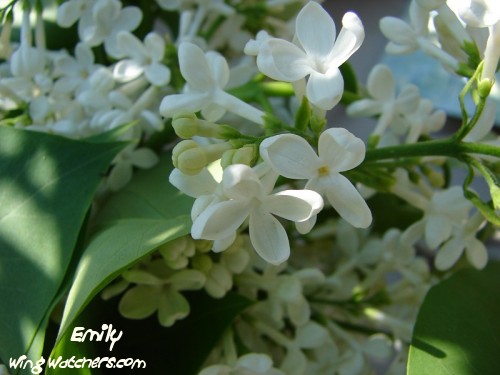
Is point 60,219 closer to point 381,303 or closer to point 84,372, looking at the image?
point 84,372

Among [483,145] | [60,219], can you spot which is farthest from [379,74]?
[60,219]

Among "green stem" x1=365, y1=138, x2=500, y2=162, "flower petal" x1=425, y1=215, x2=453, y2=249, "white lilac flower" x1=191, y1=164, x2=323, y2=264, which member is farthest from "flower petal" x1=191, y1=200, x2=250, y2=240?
"flower petal" x1=425, y1=215, x2=453, y2=249

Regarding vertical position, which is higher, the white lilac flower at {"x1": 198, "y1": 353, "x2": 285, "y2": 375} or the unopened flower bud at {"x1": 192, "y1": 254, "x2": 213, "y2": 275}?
the unopened flower bud at {"x1": 192, "y1": 254, "x2": 213, "y2": 275}

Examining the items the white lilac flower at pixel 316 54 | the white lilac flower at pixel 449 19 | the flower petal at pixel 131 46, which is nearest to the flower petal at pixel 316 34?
the white lilac flower at pixel 316 54

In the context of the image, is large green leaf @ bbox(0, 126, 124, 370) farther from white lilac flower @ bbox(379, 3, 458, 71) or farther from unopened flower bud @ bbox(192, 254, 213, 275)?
white lilac flower @ bbox(379, 3, 458, 71)

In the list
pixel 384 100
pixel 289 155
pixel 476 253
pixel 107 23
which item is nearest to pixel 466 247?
pixel 476 253

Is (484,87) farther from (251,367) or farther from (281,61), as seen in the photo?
(251,367)

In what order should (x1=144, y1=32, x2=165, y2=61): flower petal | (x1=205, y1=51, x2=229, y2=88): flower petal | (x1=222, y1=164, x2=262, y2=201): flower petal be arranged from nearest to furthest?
(x1=222, y1=164, x2=262, y2=201): flower petal, (x1=205, y1=51, x2=229, y2=88): flower petal, (x1=144, y1=32, x2=165, y2=61): flower petal

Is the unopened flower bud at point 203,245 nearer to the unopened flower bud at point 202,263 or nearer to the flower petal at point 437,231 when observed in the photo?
the unopened flower bud at point 202,263
